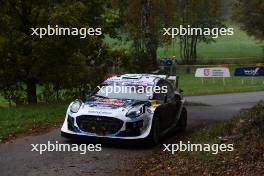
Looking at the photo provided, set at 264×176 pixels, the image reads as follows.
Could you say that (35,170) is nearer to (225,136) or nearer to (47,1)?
(225,136)

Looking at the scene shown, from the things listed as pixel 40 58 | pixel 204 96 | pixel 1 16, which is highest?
pixel 1 16

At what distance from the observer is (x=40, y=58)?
68.8 feet

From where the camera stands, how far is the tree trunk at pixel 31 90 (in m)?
22.3

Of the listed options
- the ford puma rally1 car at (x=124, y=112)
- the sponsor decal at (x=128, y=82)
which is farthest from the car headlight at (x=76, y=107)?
the sponsor decal at (x=128, y=82)

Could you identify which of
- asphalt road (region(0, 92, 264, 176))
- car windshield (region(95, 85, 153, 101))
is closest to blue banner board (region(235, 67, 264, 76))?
asphalt road (region(0, 92, 264, 176))

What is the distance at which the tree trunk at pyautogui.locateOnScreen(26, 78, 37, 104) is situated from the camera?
2228cm

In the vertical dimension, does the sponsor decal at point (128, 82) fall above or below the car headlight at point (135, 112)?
above

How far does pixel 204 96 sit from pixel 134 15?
25067 millimetres

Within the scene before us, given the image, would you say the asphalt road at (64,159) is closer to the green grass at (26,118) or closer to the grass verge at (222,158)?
the grass verge at (222,158)

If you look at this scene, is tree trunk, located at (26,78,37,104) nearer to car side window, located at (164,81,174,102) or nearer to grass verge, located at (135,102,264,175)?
car side window, located at (164,81,174,102)

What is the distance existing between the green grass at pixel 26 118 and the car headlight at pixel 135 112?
10.6 ft

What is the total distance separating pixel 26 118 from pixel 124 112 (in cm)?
500

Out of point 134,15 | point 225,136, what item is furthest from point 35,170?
point 134,15

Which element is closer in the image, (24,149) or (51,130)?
(24,149)
